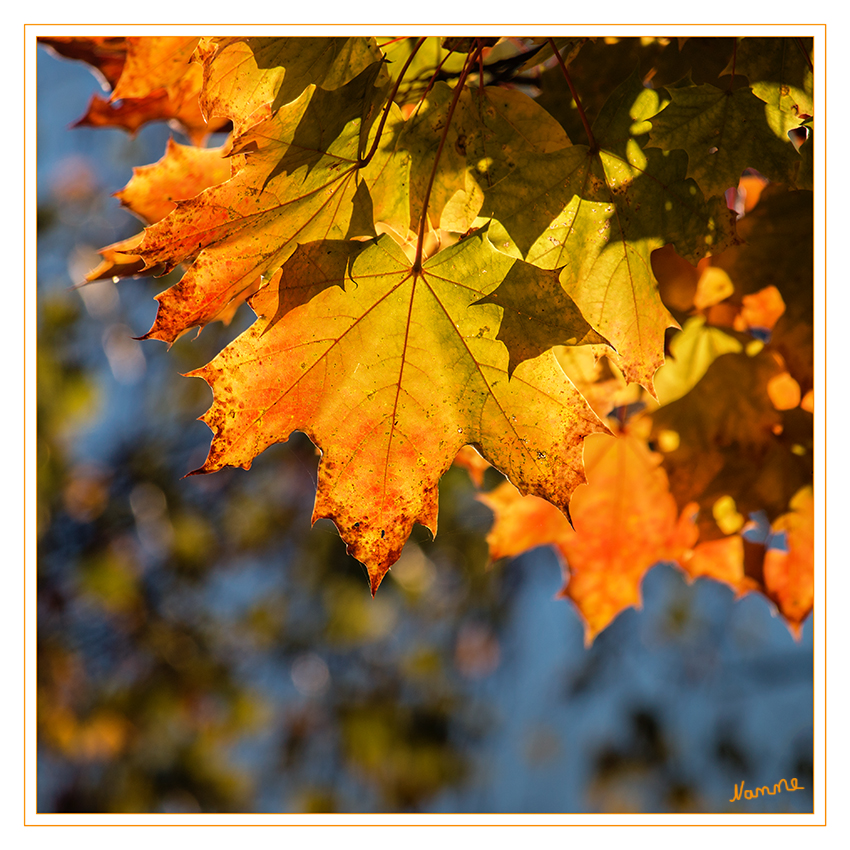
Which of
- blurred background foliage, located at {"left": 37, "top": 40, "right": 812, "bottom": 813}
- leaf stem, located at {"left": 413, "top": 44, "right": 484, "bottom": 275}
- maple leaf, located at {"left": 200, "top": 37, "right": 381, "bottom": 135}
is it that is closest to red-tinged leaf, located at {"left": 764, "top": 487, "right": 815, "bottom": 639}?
leaf stem, located at {"left": 413, "top": 44, "right": 484, "bottom": 275}

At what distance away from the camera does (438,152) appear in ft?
2.20

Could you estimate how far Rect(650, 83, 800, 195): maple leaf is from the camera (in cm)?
67

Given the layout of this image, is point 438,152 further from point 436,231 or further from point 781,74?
point 781,74

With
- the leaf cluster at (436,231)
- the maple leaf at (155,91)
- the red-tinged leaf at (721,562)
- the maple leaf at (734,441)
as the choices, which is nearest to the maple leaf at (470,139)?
the leaf cluster at (436,231)

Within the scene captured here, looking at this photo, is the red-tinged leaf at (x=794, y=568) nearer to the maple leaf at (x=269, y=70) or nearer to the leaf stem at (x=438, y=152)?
the leaf stem at (x=438, y=152)

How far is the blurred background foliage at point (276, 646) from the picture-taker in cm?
283

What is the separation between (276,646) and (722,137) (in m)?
3.14

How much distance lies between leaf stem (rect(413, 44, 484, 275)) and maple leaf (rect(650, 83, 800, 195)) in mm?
217

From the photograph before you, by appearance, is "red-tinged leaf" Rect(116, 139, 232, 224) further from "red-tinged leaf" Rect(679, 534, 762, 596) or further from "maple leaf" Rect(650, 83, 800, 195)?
"red-tinged leaf" Rect(679, 534, 762, 596)

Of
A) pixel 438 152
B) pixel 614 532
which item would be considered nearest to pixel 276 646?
pixel 614 532

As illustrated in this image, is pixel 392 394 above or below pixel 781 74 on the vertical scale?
below

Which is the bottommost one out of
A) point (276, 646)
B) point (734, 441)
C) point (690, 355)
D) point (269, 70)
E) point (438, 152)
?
point (276, 646)
